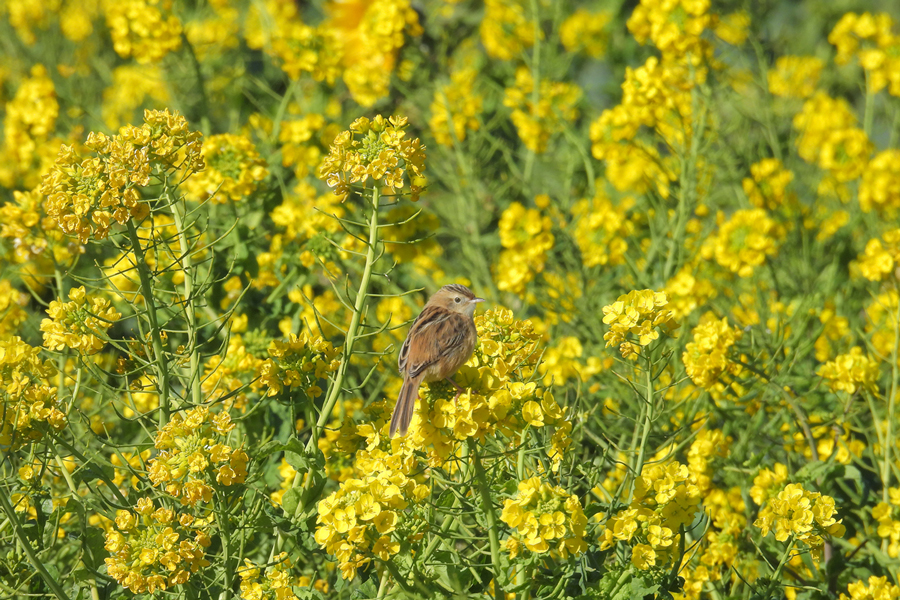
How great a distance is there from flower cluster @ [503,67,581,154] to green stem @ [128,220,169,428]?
7.36ft

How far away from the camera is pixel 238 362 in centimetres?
240

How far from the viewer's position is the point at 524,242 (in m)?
3.44

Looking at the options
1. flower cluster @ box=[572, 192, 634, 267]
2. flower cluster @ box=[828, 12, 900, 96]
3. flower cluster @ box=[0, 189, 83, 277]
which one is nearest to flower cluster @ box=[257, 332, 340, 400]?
flower cluster @ box=[0, 189, 83, 277]

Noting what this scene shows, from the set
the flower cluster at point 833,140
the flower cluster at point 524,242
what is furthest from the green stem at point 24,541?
the flower cluster at point 833,140

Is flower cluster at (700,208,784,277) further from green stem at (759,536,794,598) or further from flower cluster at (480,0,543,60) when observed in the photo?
flower cluster at (480,0,543,60)

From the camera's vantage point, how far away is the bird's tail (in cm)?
171

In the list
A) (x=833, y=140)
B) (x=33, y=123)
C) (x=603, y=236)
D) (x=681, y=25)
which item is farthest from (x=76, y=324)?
(x=833, y=140)

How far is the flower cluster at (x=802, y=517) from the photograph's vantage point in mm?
1731

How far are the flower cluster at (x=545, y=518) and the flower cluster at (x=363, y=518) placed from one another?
20cm

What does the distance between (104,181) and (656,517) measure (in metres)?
1.26

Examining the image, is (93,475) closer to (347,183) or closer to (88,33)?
(347,183)

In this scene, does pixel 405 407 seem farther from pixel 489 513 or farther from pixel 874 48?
pixel 874 48

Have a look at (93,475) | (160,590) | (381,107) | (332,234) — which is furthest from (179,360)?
(381,107)

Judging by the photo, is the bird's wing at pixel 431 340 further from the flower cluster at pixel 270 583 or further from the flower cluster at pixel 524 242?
the flower cluster at pixel 524 242
